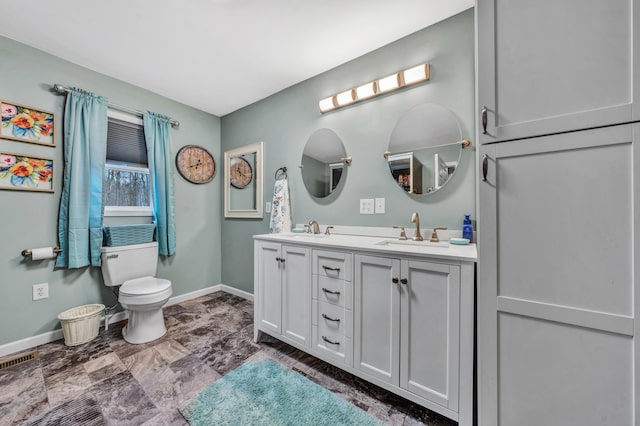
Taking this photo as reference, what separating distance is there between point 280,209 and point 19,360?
88.0 inches

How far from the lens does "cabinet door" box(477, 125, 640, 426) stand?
825 mm

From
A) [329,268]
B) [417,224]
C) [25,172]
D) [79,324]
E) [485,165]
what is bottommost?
→ [79,324]

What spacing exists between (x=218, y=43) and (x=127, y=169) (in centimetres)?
165

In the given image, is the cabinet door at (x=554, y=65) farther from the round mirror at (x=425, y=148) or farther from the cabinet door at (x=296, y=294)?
the cabinet door at (x=296, y=294)

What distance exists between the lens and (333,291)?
1520 mm

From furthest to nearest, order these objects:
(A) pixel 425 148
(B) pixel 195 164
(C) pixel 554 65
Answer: (B) pixel 195 164
(A) pixel 425 148
(C) pixel 554 65

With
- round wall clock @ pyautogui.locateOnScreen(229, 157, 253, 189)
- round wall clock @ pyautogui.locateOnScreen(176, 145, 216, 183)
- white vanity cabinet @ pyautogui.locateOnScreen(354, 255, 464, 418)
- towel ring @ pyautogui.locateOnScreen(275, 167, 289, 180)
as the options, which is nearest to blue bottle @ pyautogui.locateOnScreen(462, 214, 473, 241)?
white vanity cabinet @ pyautogui.locateOnScreen(354, 255, 464, 418)

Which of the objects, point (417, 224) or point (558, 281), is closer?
point (558, 281)

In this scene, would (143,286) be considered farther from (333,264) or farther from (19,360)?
(333,264)

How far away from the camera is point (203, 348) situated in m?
1.90

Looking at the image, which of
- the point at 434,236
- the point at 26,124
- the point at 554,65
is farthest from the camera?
the point at 26,124

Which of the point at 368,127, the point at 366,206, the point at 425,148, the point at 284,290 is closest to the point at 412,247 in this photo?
the point at 366,206

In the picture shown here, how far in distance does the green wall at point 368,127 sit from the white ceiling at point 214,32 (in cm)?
13

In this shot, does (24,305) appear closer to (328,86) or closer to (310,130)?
(310,130)
